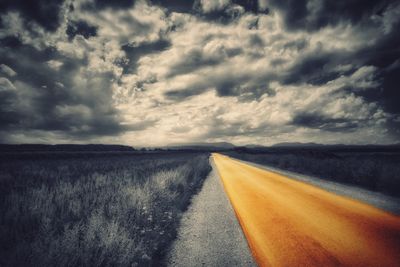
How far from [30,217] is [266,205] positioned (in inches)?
257

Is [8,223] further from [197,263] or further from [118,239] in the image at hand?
[197,263]

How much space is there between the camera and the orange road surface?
3.15m

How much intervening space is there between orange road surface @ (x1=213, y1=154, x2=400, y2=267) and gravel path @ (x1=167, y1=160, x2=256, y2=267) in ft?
0.79

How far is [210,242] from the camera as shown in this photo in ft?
13.0

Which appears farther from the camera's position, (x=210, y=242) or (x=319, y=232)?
(x=319, y=232)

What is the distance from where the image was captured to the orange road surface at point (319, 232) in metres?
3.15

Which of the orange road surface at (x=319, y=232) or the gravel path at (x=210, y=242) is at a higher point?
the orange road surface at (x=319, y=232)

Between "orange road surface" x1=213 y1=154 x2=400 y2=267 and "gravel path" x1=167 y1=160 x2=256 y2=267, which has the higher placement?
"orange road surface" x1=213 y1=154 x2=400 y2=267

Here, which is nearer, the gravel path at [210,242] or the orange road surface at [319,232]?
the orange road surface at [319,232]

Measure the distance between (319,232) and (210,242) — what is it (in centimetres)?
239

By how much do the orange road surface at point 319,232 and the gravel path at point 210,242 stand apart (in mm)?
241

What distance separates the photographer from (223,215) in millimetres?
5566

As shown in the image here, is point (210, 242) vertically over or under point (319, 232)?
under

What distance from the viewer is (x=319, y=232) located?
4133mm
